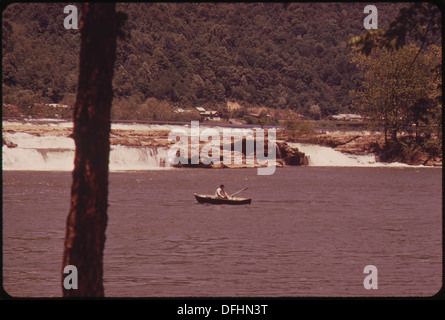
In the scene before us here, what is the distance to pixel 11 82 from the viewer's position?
117 m

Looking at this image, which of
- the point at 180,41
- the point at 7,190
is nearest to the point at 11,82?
the point at 180,41

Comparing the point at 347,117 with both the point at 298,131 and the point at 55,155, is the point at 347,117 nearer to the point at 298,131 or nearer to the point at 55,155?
the point at 298,131

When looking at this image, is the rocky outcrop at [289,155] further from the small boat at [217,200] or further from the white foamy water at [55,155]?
the small boat at [217,200]

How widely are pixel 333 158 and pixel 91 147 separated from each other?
273 ft

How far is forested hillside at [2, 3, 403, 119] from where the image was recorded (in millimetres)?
117000

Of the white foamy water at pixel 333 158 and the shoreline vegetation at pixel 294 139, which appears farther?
the white foamy water at pixel 333 158

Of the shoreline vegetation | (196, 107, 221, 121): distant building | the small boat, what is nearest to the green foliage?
the shoreline vegetation

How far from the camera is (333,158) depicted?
9012 cm

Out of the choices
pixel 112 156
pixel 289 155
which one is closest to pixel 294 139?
pixel 289 155

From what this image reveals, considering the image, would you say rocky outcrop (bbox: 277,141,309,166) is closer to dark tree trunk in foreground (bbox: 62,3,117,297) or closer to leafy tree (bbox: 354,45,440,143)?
leafy tree (bbox: 354,45,440,143)

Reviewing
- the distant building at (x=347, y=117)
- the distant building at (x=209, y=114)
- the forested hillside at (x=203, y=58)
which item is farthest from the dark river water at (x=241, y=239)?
the distant building at (x=347, y=117)

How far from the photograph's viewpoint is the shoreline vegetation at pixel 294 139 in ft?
267

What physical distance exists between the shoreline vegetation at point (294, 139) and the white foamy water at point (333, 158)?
0.56m

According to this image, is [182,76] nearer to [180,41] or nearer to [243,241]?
[180,41]
